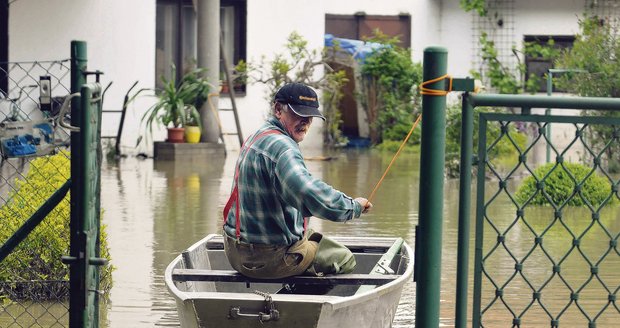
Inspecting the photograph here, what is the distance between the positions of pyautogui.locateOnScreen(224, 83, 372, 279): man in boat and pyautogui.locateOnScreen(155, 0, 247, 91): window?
15962 mm

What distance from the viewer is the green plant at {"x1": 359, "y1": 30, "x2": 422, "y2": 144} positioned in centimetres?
2353

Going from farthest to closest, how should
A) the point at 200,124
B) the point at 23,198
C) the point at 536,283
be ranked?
the point at 200,124
the point at 536,283
the point at 23,198

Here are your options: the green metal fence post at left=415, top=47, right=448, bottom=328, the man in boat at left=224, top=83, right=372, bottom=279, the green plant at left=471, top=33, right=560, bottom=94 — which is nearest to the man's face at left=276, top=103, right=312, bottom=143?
the man in boat at left=224, top=83, right=372, bottom=279

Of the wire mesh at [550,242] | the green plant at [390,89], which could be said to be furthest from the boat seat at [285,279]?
the green plant at [390,89]

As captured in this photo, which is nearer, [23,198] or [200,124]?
[23,198]

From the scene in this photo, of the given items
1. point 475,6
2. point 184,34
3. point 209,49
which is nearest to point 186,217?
point 209,49

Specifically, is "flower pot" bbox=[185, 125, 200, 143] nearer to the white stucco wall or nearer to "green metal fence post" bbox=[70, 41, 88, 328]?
the white stucco wall

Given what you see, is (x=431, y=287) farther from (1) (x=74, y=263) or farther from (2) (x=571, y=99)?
(1) (x=74, y=263)

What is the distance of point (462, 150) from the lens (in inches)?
186

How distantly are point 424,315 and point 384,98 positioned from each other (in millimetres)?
19275

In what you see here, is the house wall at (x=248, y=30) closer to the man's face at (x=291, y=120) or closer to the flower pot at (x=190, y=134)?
the flower pot at (x=190, y=134)

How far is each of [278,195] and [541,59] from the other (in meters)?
19.9

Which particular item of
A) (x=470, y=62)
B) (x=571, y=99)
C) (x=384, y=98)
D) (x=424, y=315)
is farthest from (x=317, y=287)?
(x=470, y=62)

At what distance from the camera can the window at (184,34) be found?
22.4 metres
